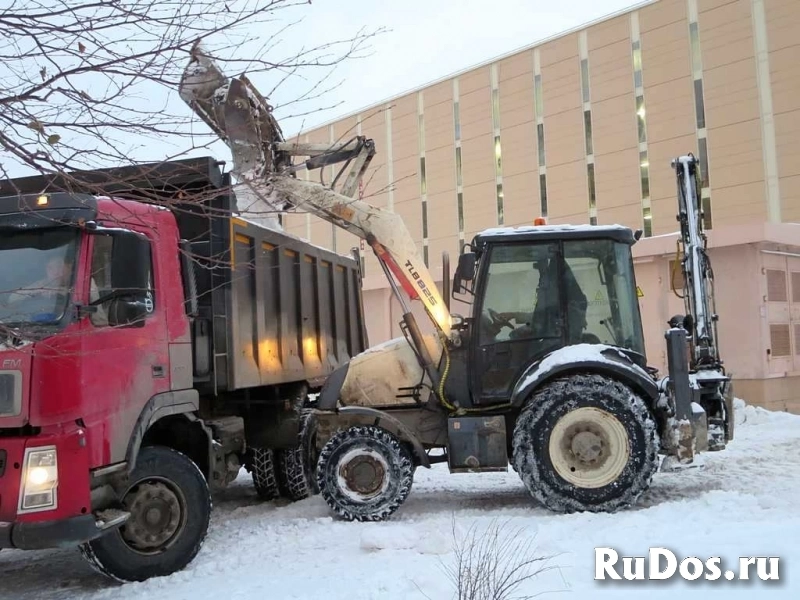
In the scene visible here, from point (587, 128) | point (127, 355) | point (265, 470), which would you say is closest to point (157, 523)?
point (127, 355)

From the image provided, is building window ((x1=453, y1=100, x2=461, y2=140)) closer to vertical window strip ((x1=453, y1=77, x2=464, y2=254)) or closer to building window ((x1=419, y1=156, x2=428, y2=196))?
vertical window strip ((x1=453, y1=77, x2=464, y2=254))

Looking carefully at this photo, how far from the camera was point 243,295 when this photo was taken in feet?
20.6

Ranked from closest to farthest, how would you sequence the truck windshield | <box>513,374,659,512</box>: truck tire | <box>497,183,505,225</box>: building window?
the truck windshield < <box>513,374,659,512</box>: truck tire < <box>497,183,505,225</box>: building window

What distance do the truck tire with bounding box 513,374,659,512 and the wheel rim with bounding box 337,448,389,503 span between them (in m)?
1.18

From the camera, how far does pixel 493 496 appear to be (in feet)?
23.9

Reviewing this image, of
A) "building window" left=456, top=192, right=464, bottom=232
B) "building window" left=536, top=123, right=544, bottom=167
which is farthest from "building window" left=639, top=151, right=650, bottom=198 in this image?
"building window" left=456, top=192, right=464, bottom=232

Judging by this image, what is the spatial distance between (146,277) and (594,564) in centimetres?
349

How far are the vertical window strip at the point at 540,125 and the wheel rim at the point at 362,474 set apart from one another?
26594 millimetres

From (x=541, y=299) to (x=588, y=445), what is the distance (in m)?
1.38

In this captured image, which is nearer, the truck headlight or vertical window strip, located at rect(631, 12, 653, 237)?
the truck headlight

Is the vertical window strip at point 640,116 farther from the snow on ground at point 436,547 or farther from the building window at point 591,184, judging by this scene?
the snow on ground at point 436,547

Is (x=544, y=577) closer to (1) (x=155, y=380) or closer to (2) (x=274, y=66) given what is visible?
(1) (x=155, y=380)

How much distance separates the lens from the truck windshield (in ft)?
14.4

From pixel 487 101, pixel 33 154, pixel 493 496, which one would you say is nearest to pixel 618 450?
pixel 493 496
